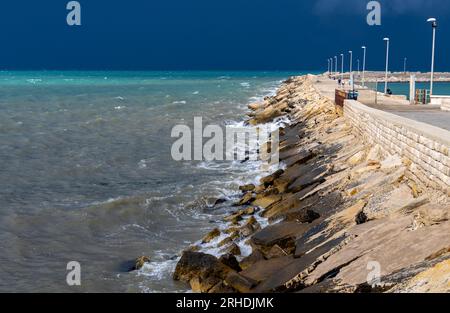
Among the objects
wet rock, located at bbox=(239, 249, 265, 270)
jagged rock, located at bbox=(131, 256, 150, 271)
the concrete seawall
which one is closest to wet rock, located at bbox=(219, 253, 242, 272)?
wet rock, located at bbox=(239, 249, 265, 270)

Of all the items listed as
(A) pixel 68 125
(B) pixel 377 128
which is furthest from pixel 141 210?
(A) pixel 68 125

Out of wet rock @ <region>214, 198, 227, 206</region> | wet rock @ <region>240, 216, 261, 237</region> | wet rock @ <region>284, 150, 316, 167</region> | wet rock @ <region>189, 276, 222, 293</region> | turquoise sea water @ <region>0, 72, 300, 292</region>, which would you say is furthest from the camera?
wet rock @ <region>284, 150, 316, 167</region>

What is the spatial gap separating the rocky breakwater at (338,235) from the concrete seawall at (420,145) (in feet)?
0.76

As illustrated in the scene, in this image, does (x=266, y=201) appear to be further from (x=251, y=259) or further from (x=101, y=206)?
(x=251, y=259)

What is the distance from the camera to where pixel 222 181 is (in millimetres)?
19766

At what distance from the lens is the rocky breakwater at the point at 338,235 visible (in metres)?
7.38

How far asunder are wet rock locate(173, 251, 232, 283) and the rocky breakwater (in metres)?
0.02

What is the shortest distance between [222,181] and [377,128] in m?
6.56

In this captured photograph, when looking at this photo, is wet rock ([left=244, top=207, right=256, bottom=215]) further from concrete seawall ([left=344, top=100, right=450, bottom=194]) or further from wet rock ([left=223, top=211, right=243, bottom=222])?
concrete seawall ([left=344, top=100, right=450, bottom=194])

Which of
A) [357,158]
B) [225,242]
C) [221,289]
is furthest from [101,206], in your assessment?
[221,289]

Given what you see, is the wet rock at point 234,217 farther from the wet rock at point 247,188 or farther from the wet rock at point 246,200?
the wet rock at point 247,188

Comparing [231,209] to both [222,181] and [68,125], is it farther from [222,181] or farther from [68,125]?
[68,125]

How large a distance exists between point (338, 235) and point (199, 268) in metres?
2.64

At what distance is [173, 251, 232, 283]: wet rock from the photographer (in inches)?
394
